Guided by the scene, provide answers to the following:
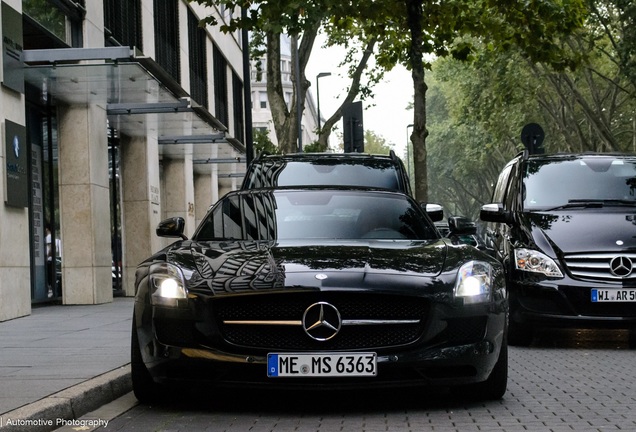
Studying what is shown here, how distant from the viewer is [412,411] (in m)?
6.79

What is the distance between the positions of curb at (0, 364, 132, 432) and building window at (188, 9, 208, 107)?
937 inches

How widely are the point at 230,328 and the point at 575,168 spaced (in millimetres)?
6629

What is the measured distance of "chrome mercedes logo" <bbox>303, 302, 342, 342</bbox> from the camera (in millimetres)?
6535

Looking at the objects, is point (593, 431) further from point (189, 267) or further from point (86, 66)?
point (86, 66)

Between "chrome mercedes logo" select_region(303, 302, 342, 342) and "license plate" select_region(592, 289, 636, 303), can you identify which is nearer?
"chrome mercedes logo" select_region(303, 302, 342, 342)

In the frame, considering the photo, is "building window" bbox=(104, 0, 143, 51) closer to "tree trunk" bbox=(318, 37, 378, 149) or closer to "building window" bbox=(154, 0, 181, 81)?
"building window" bbox=(154, 0, 181, 81)

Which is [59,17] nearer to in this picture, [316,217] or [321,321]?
[316,217]

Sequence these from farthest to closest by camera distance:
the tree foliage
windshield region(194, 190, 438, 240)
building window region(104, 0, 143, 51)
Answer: the tree foliage, building window region(104, 0, 143, 51), windshield region(194, 190, 438, 240)

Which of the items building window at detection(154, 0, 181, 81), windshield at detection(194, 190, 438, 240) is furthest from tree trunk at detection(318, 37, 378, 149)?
windshield at detection(194, 190, 438, 240)

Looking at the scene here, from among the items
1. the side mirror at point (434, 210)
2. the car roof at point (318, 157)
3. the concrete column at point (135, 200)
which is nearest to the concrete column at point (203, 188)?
the concrete column at point (135, 200)

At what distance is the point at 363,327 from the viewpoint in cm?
661

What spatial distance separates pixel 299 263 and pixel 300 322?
0.44m

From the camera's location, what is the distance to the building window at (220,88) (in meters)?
36.6

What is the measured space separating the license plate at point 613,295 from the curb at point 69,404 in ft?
15.1
